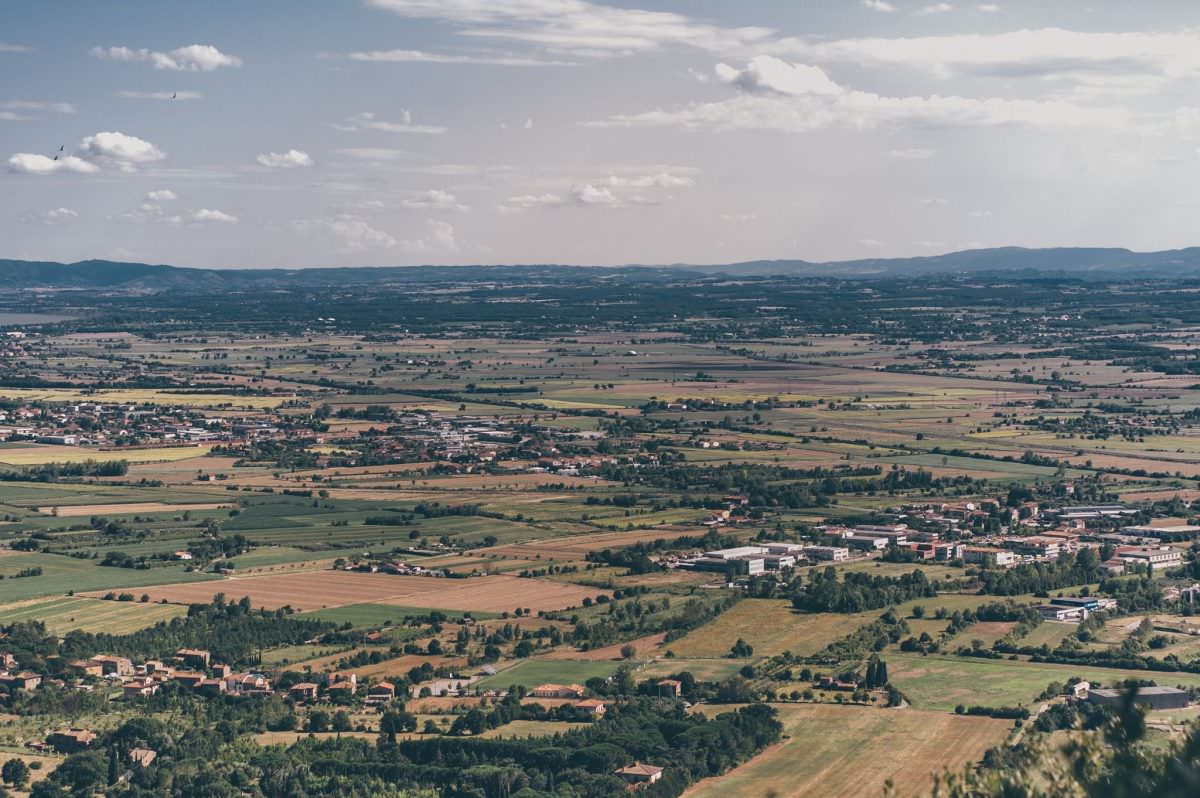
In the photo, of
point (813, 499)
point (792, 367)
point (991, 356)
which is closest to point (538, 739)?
point (813, 499)

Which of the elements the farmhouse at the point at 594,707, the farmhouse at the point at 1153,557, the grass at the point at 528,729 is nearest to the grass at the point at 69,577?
the grass at the point at 528,729

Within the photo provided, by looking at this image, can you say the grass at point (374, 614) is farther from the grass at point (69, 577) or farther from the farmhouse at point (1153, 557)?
the farmhouse at point (1153, 557)

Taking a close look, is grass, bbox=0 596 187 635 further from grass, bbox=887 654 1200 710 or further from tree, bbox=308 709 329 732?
grass, bbox=887 654 1200 710

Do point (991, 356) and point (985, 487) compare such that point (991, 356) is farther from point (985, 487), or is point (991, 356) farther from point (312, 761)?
point (312, 761)

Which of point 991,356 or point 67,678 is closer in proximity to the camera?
point 67,678

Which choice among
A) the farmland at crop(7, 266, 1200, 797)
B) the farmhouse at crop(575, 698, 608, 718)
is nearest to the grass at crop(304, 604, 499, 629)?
the farmland at crop(7, 266, 1200, 797)

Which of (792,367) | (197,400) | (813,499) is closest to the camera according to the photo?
(813,499)
